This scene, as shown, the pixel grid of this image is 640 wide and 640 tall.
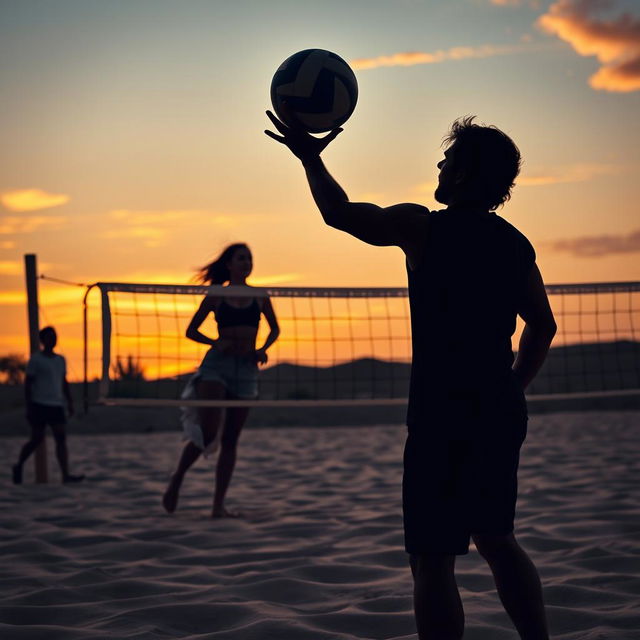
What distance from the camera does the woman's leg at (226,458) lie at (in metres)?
6.43

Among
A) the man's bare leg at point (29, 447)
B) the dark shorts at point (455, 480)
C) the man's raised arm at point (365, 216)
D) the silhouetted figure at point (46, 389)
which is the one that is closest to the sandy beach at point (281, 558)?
the man's bare leg at point (29, 447)

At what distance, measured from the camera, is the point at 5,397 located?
3203 centimetres

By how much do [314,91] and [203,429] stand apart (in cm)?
389

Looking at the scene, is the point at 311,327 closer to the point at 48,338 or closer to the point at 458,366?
the point at 48,338

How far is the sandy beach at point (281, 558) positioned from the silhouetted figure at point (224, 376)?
1.51 ft

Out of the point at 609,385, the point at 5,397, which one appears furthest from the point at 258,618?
the point at 609,385

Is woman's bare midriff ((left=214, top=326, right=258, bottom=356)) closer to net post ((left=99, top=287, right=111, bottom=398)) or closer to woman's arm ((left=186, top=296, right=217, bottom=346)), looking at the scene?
woman's arm ((left=186, top=296, right=217, bottom=346))

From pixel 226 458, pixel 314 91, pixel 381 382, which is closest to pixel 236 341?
pixel 226 458

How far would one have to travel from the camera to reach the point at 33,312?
9.28 metres

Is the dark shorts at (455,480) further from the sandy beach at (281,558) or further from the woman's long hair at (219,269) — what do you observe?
the woman's long hair at (219,269)

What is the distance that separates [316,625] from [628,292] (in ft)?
16.2

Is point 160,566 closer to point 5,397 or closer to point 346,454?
point 346,454

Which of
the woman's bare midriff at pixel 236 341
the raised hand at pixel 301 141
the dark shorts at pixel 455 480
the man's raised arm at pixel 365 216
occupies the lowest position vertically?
the dark shorts at pixel 455 480

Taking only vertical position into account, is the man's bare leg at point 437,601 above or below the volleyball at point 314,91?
below
